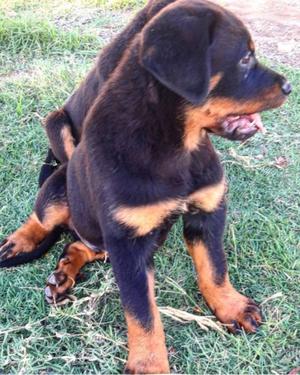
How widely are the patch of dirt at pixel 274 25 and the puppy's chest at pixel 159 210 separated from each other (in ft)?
8.65

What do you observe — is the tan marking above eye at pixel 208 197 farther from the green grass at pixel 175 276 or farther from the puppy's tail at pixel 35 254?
the puppy's tail at pixel 35 254

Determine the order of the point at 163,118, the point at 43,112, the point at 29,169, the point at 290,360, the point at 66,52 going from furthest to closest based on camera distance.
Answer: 1. the point at 66,52
2. the point at 43,112
3. the point at 29,169
4. the point at 290,360
5. the point at 163,118

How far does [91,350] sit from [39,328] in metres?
0.30

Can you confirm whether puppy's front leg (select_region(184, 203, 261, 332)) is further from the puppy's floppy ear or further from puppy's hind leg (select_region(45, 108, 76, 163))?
puppy's hind leg (select_region(45, 108, 76, 163))

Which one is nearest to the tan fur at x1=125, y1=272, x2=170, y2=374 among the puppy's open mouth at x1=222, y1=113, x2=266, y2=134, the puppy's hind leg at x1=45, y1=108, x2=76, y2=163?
the puppy's open mouth at x1=222, y1=113, x2=266, y2=134

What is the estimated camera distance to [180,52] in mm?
2365

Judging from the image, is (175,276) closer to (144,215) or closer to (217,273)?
(217,273)

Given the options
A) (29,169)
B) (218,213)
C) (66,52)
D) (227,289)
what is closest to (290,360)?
(227,289)

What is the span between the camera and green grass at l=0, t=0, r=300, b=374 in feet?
9.93

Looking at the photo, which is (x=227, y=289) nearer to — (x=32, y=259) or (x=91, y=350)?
(x=91, y=350)

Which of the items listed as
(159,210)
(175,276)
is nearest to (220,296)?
(175,276)

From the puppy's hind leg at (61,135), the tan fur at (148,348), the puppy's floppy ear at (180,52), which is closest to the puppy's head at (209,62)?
the puppy's floppy ear at (180,52)

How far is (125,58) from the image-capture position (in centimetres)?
282

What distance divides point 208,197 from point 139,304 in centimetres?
57
